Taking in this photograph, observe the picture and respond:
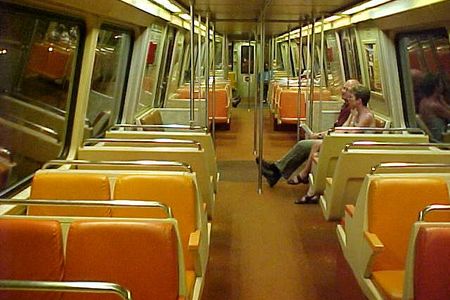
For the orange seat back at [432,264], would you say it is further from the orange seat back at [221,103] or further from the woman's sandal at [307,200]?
the orange seat back at [221,103]

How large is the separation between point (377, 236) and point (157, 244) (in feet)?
4.74

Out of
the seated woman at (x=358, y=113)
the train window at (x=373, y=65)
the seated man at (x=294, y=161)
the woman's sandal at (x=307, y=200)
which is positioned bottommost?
the woman's sandal at (x=307, y=200)

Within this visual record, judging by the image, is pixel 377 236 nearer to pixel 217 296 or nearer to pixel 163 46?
pixel 217 296

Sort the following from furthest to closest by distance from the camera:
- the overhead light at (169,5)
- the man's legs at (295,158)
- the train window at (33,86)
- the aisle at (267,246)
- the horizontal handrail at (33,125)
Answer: the man's legs at (295,158), the overhead light at (169,5), the aisle at (267,246), the horizontal handrail at (33,125), the train window at (33,86)

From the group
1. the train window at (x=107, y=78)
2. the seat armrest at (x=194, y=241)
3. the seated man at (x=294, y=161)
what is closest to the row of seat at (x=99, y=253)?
the seat armrest at (x=194, y=241)

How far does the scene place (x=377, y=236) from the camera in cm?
355

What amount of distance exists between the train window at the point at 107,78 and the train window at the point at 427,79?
3227mm

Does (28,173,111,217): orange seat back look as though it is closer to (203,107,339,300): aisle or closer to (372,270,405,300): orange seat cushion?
(203,107,339,300): aisle

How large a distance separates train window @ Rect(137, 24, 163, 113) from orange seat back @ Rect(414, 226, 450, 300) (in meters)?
5.59

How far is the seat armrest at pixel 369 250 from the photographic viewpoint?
332cm

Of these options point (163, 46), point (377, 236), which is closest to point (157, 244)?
point (377, 236)

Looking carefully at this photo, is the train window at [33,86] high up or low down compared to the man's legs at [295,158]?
up

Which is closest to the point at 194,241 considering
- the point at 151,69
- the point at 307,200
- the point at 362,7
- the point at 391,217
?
the point at 391,217

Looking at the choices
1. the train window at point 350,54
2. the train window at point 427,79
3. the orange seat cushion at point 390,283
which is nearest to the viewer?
the orange seat cushion at point 390,283
